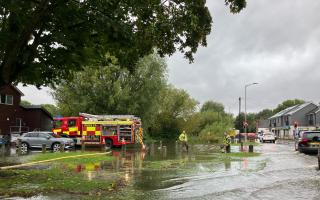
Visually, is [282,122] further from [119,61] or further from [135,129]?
[119,61]

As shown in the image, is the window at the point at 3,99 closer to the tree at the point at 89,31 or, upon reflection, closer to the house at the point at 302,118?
the tree at the point at 89,31

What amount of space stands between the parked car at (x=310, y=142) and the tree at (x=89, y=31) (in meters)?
16.9

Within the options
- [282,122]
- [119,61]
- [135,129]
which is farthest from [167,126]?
[119,61]

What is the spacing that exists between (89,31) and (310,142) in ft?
62.2

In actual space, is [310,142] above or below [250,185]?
above

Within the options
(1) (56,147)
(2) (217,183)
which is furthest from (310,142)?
(1) (56,147)

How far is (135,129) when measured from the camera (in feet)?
120

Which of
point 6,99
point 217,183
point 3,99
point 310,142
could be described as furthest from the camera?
point 6,99

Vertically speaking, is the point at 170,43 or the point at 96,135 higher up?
the point at 170,43

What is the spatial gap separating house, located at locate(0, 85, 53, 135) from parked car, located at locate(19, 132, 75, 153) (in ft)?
43.8

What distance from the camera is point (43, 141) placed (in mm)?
32812

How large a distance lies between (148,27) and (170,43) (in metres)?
0.74

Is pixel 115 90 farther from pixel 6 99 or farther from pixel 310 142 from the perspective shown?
pixel 310 142

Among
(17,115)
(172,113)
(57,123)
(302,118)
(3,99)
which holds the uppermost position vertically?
(3,99)
